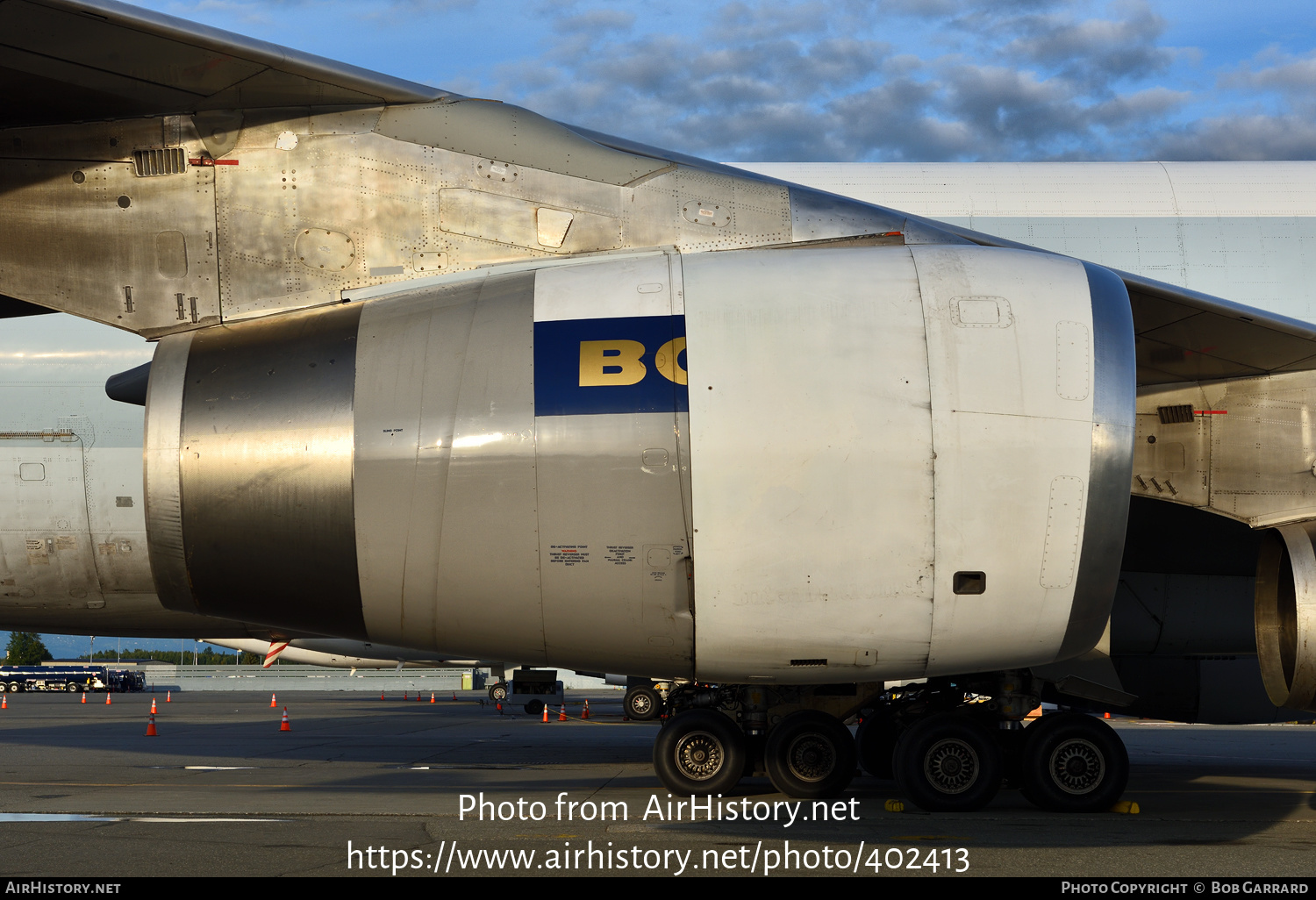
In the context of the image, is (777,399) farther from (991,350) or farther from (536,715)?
(536,715)

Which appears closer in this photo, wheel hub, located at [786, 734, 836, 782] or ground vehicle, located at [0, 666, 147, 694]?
wheel hub, located at [786, 734, 836, 782]

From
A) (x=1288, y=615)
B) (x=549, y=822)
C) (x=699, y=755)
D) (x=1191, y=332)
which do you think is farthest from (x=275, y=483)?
(x=1288, y=615)

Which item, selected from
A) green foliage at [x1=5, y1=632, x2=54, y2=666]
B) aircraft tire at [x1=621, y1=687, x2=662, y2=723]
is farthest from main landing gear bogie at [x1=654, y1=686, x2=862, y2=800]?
green foliage at [x1=5, y1=632, x2=54, y2=666]

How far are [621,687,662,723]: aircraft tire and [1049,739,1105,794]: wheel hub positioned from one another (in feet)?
57.6

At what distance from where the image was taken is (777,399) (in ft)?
20.5

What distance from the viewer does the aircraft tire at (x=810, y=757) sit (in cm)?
1161

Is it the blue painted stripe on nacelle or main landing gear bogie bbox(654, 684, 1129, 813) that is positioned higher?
the blue painted stripe on nacelle

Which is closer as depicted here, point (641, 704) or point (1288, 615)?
point (1288, 615)

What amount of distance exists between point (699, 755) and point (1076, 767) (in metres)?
3.78

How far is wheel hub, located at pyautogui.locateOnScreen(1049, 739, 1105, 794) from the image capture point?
1025cm

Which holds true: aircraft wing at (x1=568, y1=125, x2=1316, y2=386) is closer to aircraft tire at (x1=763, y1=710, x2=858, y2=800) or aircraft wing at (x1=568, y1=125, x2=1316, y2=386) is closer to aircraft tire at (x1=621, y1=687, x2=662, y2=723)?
aircraft tire at (x1=763, y1=710, x2=858, y2=800)

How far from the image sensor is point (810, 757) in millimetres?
11672

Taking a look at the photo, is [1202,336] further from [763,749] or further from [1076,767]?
[763,749]

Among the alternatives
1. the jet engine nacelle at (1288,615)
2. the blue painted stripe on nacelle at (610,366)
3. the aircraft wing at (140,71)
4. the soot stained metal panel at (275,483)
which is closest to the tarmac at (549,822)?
the jet engine nacelle at (1288,615)
